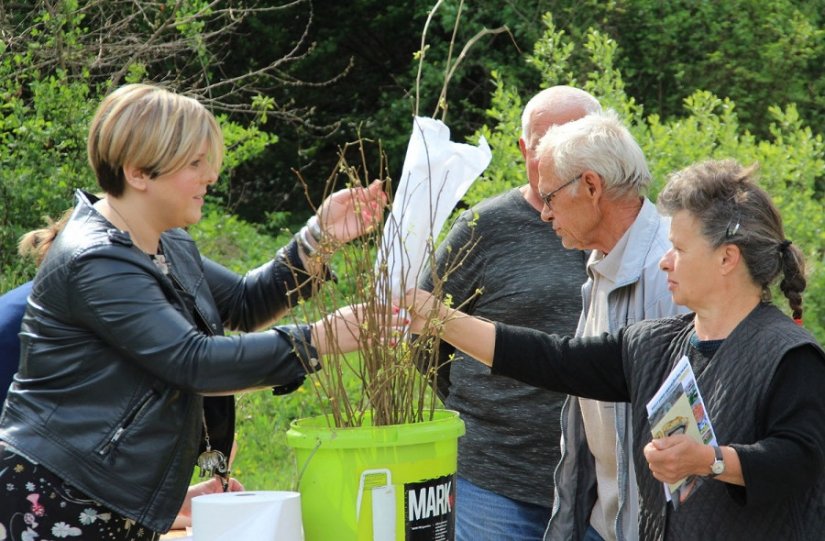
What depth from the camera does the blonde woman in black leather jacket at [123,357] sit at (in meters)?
2.27

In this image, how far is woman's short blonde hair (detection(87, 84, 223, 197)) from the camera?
7.86 feet

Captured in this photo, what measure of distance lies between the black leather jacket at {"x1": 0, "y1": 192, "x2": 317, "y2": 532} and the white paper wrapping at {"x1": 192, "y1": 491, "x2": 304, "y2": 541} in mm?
197

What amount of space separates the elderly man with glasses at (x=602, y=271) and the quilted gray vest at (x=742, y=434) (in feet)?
1.19

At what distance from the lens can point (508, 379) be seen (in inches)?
129

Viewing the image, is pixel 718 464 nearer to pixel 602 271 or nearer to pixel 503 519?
pixel 602 271

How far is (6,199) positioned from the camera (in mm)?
5973

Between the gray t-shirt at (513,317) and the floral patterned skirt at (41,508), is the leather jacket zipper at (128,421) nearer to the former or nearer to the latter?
the floral patterned skirt at (41,508)

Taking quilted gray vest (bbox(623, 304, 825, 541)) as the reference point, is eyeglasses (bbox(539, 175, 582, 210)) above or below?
above

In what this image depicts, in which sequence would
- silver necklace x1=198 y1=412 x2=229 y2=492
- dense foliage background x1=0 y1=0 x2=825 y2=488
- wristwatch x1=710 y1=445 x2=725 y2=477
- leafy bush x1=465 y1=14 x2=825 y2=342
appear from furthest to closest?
1. dense foliage background x1=0 y1=0 x2=825 y2=488
2. leafy bush x1=465 y1=14 x2=825 y2=342
3. silver necklace x1=198 y1=412 x2=229 y2=492
4. wristwatch x1=710 y1=445 x2=725 y2=477

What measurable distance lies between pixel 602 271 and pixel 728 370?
1.95 ft

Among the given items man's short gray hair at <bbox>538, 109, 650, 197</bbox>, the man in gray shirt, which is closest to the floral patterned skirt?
the man in gray shirt

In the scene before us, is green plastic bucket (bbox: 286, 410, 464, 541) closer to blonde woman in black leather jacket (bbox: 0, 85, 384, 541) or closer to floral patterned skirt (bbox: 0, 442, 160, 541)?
blonde woman in black leather jacket (bbox: 0, 85, 384, 541)

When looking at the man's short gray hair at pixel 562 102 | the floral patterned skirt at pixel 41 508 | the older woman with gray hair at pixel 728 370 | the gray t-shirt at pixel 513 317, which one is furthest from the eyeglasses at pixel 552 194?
the floral patterned skirt at pixel 41 508

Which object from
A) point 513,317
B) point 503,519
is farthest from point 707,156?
point 503,519
